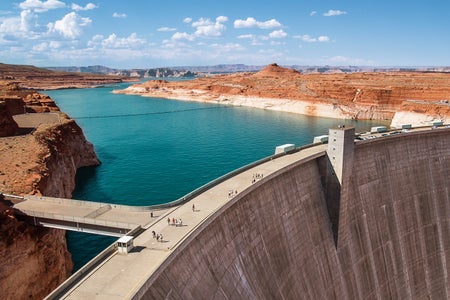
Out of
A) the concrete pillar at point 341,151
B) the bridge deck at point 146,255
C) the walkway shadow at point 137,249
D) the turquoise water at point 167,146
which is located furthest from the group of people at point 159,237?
the concrete pillar at point 341,151

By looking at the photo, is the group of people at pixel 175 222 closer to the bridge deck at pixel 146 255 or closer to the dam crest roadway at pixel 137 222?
the dam crest roadway at pixel 137 222

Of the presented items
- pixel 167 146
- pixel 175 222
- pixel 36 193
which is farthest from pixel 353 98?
pixel 175 222

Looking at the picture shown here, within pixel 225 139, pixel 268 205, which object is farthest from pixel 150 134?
pixel 268 205

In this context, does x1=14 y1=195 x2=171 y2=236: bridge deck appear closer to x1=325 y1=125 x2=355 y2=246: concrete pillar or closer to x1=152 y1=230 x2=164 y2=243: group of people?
x1=152 y1=230 x2=164 y2=243: group of people

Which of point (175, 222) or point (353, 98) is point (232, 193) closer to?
point (175, 222)

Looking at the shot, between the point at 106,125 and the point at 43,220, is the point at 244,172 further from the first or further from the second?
the point at 106,125
